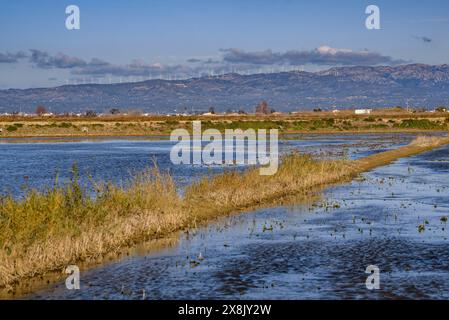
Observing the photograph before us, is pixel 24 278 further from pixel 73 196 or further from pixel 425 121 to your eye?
pixel 425 121

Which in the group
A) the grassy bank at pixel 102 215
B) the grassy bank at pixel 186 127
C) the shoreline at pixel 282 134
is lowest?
the shoreline at pixel 282 134

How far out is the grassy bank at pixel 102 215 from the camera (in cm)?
1855

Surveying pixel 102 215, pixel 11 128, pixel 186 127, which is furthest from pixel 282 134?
pixel 102 215

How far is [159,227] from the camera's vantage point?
24.3 meters

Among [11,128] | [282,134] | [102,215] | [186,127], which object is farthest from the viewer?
[186,127]

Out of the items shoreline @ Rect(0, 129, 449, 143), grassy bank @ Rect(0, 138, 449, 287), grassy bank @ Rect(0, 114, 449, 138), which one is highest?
grassy bank @ Rect(0, 138, 449, 287)

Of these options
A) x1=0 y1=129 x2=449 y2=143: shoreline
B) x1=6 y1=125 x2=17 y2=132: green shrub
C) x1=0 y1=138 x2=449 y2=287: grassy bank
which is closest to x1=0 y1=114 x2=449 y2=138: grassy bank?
x1=6 y1=125 x2=17 y2=132: green shrub

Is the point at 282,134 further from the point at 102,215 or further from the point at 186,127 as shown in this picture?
the point at 102,215

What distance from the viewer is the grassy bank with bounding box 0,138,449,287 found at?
18547mm

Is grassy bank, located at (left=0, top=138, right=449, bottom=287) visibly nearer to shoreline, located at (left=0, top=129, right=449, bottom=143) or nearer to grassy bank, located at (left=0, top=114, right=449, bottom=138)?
shoreline, located at (left=0, top=129, right=449, bottom=143)

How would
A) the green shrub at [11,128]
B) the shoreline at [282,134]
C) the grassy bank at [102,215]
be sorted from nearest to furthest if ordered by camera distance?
1. the grassy bank at [102,215]
2. the shoreline at [282,134]
3. the green shrub at [11,128]

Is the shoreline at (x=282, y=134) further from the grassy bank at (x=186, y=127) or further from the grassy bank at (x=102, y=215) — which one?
the grassy bank at (x=102, y=215)

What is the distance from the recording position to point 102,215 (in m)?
22.5

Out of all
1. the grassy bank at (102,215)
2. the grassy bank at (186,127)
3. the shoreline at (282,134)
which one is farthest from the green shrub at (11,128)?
the grassy bank at (102,215)
